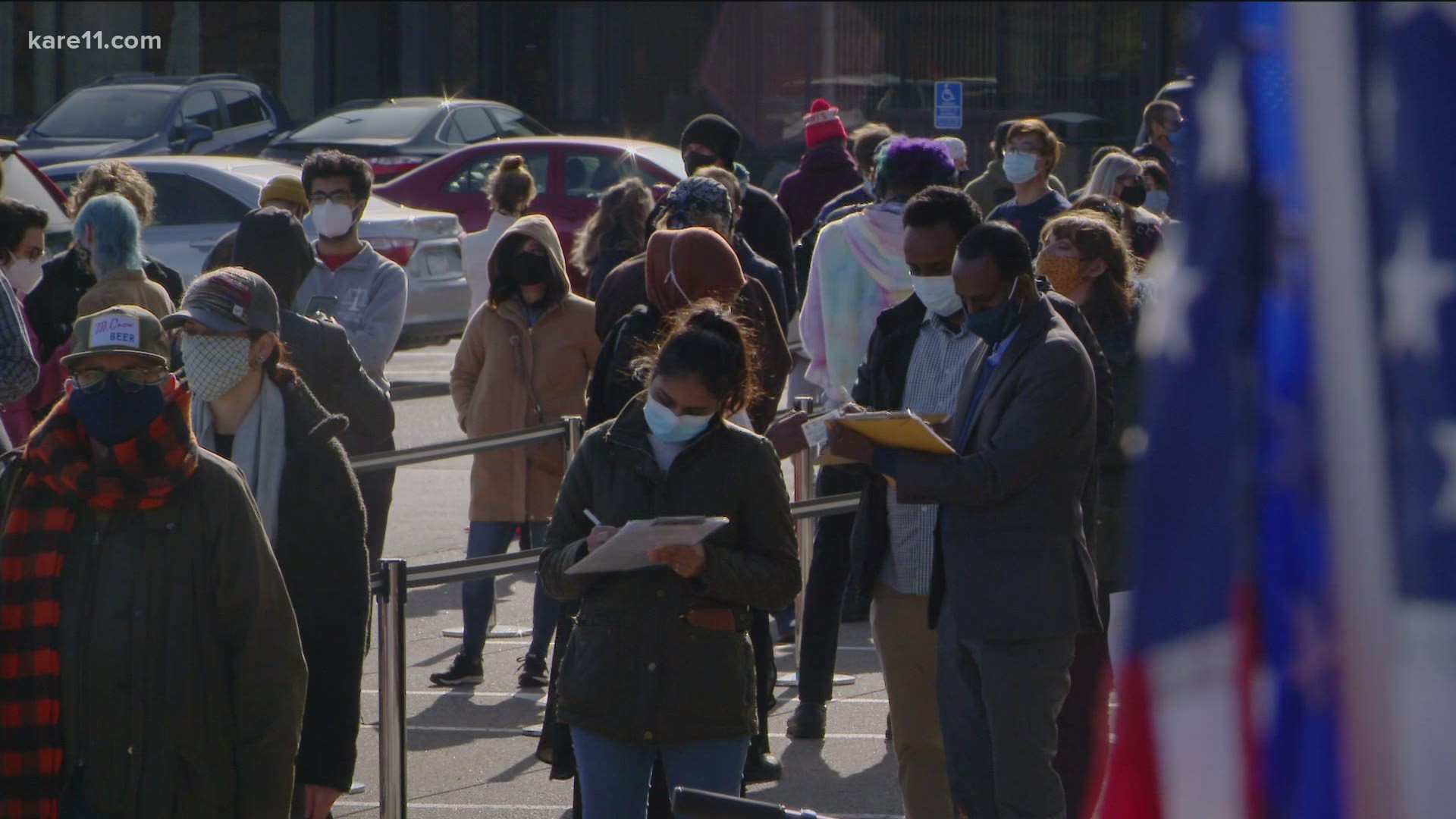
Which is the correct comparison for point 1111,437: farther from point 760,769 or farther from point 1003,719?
point 760,769

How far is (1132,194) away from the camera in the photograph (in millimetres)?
10164

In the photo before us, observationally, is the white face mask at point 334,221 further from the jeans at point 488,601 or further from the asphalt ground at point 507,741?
the asphalt ground at point 507,741

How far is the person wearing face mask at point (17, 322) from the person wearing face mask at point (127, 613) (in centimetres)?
195

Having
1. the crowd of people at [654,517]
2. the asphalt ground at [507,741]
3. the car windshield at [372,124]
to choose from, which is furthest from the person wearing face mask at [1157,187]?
the car windshield at [372,124]

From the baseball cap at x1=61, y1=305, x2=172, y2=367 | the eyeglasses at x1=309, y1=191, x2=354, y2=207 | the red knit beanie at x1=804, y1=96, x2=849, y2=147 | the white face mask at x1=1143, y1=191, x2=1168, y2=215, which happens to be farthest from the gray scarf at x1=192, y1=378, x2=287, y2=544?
the white face mask at x1=1143, y1=191, x2=1168, y2=215

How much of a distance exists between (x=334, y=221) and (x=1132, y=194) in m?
4.30

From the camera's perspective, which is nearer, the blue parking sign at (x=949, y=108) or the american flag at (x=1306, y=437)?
the american flag at (x=1306, y=437)

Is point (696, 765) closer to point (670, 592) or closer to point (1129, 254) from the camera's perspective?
point (670, 592)

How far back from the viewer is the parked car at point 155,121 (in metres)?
22.7

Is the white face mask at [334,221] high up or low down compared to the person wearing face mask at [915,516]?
up

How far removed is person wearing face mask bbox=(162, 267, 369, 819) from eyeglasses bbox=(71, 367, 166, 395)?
0.62 m

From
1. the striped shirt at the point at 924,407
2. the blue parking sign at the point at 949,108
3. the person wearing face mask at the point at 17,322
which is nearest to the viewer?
the striped shirt at the point at 924,407

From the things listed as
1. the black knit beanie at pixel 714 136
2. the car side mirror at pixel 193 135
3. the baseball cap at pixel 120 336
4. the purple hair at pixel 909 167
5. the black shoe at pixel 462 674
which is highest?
the car side mirror at pixel 193 135

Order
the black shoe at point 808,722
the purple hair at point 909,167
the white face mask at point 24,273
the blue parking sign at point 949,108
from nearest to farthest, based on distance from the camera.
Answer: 1. the black shoe at point 808,722
2. the purple hair at point 909,167
3. the white face mask at point 24,273
4. the blue parking sign at point 949,108
